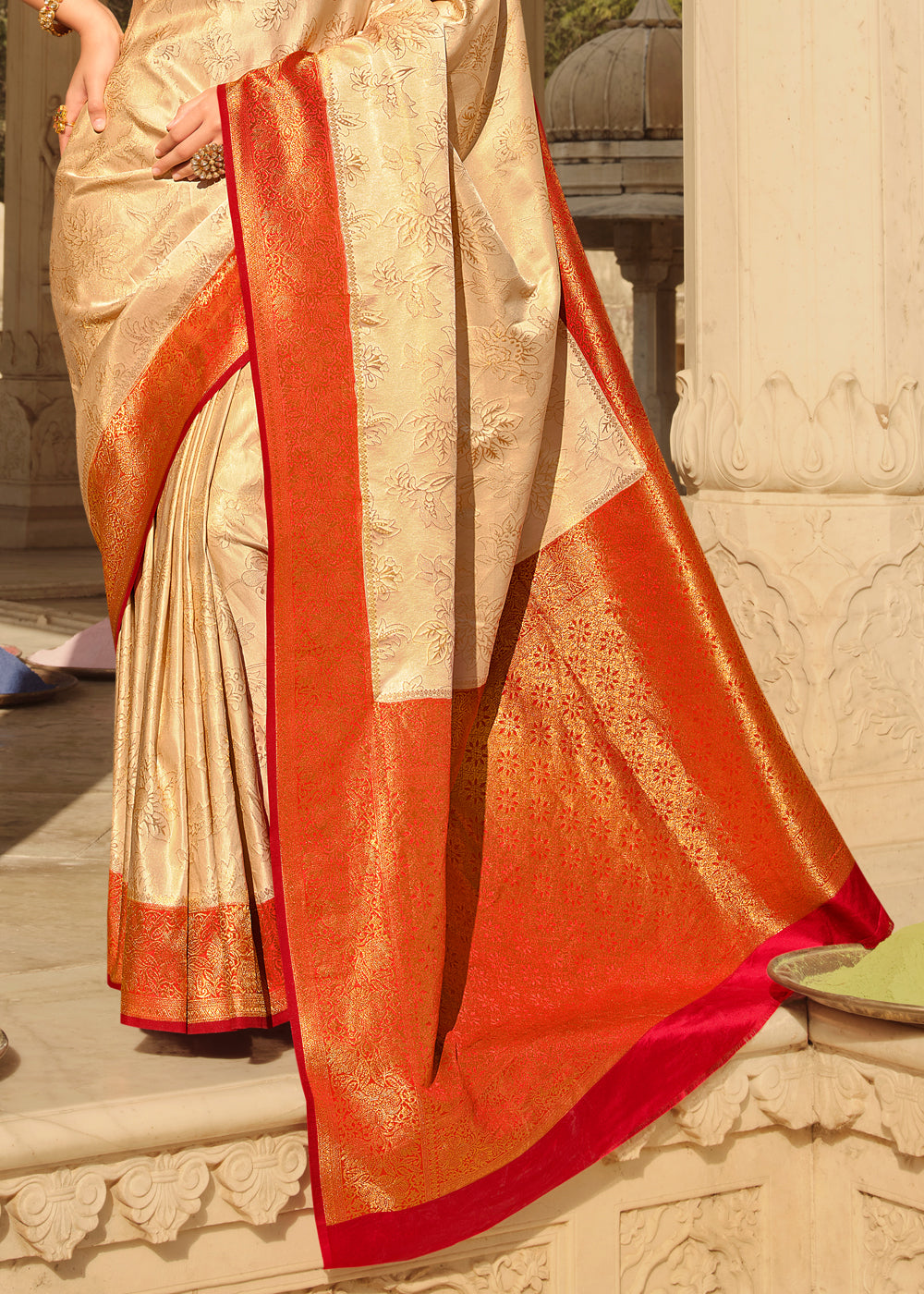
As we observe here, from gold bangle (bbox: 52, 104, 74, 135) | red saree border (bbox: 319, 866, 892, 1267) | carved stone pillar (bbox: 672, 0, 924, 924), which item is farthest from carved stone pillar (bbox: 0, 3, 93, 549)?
red saree border (bbox: 319, 866, 892, 1267)

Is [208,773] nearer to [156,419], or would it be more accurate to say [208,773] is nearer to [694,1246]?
[156,419]

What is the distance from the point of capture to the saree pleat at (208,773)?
5.90 ft

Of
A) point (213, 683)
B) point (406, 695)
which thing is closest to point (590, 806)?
point (406, 695)

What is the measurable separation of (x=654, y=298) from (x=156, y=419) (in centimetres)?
809

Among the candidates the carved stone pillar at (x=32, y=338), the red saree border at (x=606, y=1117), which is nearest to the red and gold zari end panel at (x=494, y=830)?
the red saree border at (x=606, y=1117)

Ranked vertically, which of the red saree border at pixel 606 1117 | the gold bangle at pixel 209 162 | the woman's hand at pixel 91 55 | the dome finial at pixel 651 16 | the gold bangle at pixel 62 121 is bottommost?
the red saree border at pixel 606 1117

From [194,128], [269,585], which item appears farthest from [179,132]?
[269,585]

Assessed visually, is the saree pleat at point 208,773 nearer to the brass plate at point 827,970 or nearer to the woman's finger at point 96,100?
the woman's finger at point 96,100

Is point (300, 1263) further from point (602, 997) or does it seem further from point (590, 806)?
point (590, 806)

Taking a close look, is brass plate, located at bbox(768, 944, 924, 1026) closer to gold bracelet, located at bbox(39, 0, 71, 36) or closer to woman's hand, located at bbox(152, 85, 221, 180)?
woman's hand, located at bbox(152, 85, 221, 180)

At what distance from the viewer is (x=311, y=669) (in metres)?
1.79

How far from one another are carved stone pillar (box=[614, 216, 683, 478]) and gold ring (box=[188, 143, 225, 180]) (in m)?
7.16

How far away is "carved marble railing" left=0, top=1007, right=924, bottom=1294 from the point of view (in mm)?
1638

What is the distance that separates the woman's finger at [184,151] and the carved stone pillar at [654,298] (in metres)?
7.14
